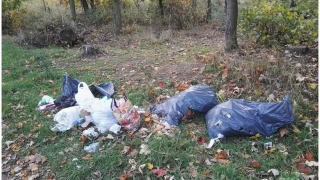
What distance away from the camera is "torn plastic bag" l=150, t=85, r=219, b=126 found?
12.3ft

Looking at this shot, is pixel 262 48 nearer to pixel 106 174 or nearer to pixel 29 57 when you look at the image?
pixel 106 174

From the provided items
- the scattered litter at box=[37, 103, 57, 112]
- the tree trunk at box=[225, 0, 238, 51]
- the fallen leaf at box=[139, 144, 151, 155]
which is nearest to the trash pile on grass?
the fallen leaf at box=[139, 144, 151, 155]

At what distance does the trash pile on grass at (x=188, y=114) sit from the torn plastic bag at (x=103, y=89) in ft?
1.62

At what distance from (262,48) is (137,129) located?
387 cm

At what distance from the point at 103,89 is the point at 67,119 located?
1.17 metres

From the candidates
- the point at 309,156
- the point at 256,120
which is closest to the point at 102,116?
the point at 256,120

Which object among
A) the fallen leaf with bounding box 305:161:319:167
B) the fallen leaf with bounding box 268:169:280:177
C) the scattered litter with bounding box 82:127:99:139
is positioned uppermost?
the scattered litter with bounding box 82:127:99:139

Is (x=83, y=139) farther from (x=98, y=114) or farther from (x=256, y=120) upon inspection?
(x=256, y=120)

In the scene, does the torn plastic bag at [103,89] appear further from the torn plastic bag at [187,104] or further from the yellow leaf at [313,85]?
the yellow leaf at [313,85]

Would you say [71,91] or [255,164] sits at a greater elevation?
[71,91]

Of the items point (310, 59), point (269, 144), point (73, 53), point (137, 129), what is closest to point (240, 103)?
point (269, 144)

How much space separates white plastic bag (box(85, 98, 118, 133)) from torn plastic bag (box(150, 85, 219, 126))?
0.67 metres

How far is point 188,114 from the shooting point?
149 inches

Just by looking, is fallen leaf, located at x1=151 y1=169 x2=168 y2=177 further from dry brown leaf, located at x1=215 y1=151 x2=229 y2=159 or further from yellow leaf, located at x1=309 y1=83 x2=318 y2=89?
yellow leaf, located at x1=309 y1=83 x2=318 y2=89
